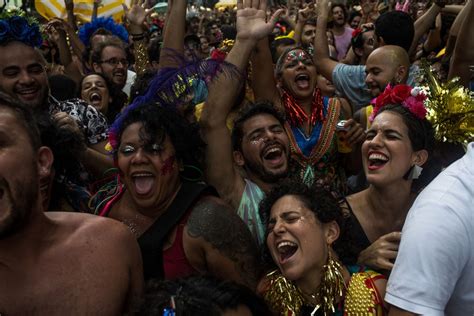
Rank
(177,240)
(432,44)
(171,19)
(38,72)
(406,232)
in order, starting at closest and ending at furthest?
(406,232) → (177,240) → (38,72) → (171,19) → (432,44)

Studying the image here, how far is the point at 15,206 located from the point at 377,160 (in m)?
1.88

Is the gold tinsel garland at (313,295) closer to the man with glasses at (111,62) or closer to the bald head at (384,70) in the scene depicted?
the bald head at (384,70)

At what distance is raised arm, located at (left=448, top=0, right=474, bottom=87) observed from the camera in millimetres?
3697

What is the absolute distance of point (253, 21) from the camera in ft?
11.6

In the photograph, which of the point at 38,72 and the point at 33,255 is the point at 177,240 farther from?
the point at 38,72

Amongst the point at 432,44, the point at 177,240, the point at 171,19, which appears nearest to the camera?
the point at 177,240

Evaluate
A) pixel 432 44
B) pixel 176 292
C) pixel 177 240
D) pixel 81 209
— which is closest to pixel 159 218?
pixel 177 240

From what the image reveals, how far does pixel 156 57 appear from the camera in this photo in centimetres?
652

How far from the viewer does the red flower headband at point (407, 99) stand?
311 cm

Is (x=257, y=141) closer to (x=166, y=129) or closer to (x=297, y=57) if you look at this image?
(x=166, y=129)

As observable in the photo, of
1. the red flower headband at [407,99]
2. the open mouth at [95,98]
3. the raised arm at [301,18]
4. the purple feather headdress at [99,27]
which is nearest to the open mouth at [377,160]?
the red flower headband at [407,99]

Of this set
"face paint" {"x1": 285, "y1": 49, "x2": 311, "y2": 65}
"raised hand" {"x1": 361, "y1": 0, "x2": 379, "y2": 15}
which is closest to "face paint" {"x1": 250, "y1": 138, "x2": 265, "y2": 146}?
"face paint" {"x1": 285, "y1": 49, "x2": 311, "y2": 65}

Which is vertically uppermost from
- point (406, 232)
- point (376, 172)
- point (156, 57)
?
point (406, 232)

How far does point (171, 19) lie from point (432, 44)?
3602mm
